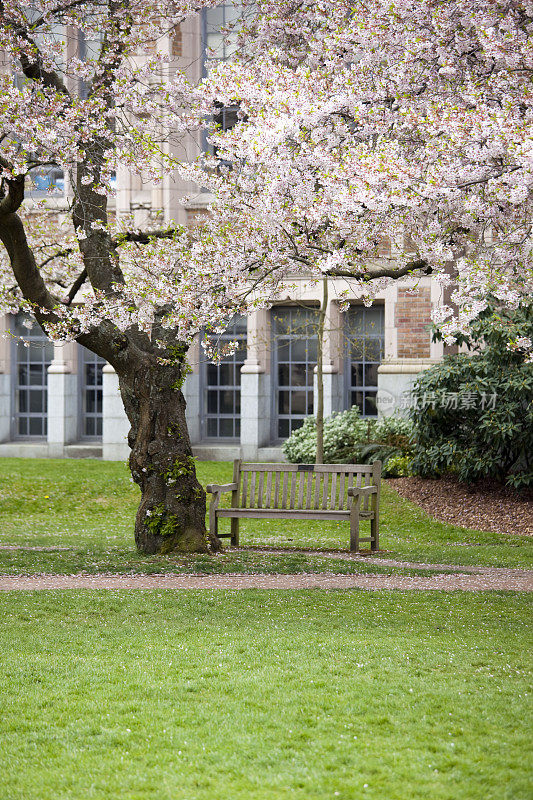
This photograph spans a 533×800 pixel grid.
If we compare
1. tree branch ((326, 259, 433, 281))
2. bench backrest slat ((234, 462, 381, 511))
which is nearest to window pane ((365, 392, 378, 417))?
bench backrest slat ((234, 462, 381, 511))

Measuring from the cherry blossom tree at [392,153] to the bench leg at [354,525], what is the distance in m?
2.60

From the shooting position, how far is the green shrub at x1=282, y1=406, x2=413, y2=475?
17359mm

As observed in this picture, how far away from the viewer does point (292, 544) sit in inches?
474

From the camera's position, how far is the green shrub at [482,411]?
14633 mm

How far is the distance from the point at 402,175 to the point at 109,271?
4442 millimetres

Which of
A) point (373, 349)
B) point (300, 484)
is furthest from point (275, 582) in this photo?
point (373, 349)

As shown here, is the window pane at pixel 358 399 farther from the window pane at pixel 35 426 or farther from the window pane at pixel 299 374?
the window pane at pixel 35 426

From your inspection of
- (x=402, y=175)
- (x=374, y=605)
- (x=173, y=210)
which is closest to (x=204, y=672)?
(x=374, y=605)

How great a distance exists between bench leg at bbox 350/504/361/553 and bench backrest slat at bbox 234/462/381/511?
0.35 m

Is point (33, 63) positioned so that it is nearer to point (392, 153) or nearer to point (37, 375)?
point (392, 153)

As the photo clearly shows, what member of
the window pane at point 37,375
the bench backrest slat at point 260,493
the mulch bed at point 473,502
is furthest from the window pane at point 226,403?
the bench backrest slat at point 260,493

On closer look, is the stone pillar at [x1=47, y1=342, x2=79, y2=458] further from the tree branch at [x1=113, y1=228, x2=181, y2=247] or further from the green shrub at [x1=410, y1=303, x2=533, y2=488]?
the tree branch at [x1=113, y1=228, x2=181, y2=247]

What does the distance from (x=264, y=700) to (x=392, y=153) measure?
441 cm

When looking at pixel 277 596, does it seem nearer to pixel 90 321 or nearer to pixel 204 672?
pixel 204 672
